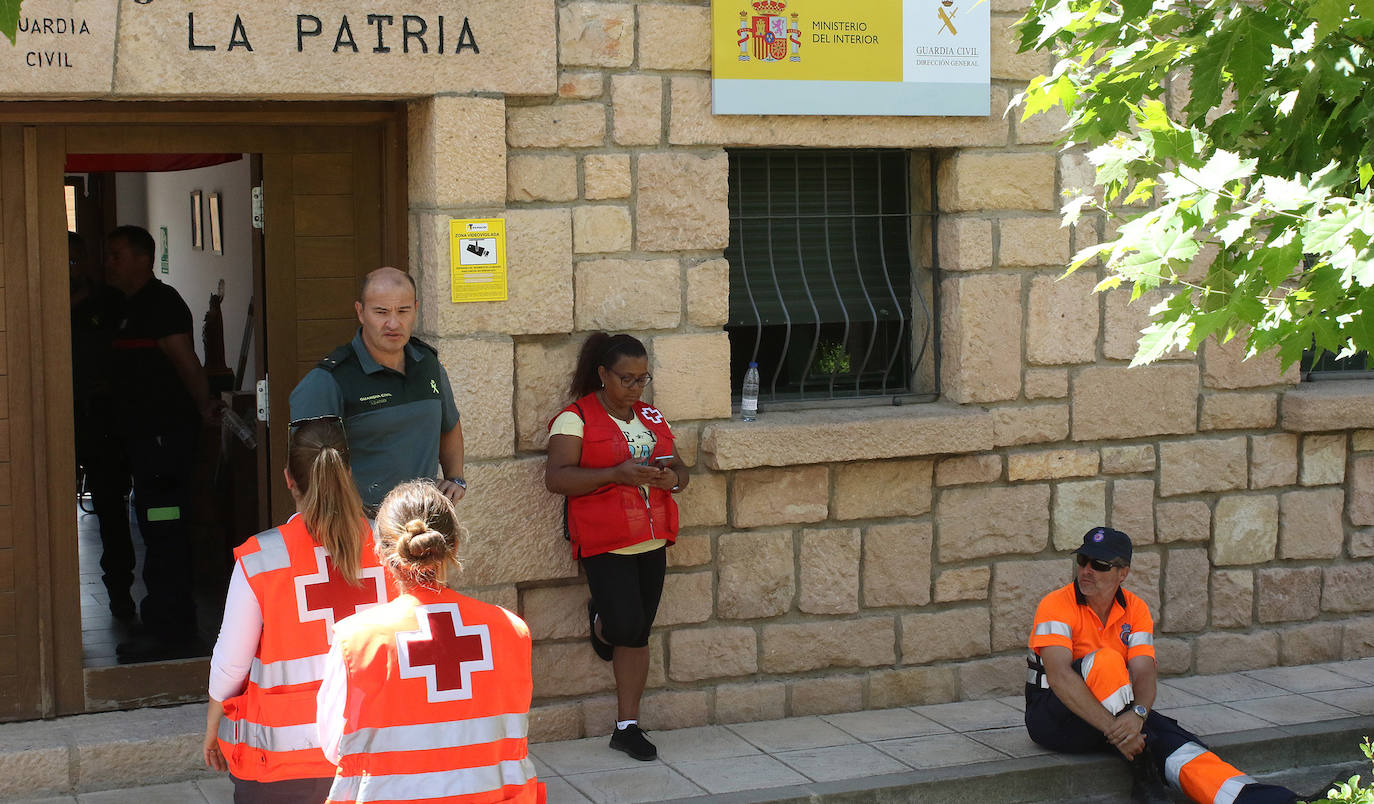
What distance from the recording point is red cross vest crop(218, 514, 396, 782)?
346cm

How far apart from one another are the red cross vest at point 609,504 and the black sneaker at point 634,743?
710mm

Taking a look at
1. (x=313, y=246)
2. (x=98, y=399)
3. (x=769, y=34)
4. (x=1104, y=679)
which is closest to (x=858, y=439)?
(x=1104, y=679)

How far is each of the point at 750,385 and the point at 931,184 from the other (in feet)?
4.05

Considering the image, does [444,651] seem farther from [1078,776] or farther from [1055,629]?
[1078,776]

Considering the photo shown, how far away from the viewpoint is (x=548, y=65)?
5.80m

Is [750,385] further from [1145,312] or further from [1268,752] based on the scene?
[1268,752]

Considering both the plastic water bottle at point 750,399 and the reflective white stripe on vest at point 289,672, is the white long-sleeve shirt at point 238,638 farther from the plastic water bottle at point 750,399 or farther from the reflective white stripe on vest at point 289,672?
the plastic water bottle at point 750,399

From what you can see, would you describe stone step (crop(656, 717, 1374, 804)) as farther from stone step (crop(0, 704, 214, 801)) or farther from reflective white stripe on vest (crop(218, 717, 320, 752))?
reflective white stripe on vest (crop(218, 717, 320, 752))

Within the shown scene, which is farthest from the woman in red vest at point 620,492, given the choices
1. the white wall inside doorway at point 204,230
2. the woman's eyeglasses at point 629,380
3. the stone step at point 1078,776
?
the white wall inside doorway at point 204,230

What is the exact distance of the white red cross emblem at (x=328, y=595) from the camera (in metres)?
3.49

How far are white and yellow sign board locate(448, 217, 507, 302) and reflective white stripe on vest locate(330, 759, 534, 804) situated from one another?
9.50ft

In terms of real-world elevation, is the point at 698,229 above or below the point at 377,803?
above

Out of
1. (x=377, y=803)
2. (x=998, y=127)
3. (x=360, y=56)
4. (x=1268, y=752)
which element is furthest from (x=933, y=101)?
(x=377, y=803)

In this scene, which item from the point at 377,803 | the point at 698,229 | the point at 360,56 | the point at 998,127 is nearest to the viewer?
the point at 377,803
